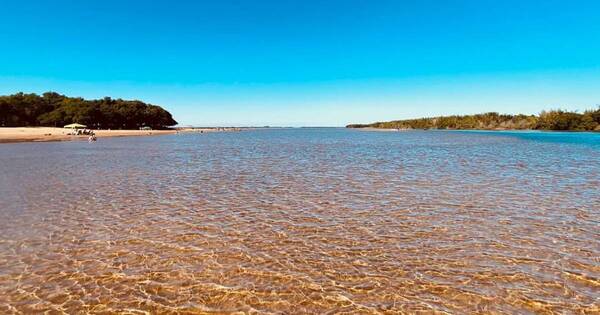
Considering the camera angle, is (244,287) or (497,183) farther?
(497,183)

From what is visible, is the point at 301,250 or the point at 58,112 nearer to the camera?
the point at 301,250

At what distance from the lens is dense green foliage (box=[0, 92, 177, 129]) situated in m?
124

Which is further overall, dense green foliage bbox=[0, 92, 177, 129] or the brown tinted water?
dense green foliage bbox=[0, 92, 177, 129]

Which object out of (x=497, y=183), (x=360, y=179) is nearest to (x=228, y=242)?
(x=360, y=179)

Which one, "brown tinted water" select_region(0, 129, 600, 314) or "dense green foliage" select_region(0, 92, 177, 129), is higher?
"dense green foliage" select_region(0, 92, 177, 129)

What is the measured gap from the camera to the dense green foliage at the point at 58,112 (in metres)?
124

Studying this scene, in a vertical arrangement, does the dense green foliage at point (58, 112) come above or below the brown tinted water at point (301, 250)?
above

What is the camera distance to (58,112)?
127 m

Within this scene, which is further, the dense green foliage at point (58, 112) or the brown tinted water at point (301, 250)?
the dense green foliage at point (58, 112)

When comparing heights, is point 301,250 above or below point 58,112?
below

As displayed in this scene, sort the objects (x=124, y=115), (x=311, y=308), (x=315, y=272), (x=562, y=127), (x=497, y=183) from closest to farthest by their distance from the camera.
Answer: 1. (x=311, y=308)
2. (x=315, y=272)
3. (x=497, y=183)
4. (x=124, y=115)
5. (x=562, y=127)

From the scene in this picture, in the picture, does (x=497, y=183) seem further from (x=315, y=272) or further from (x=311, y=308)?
(x=311, y=308)

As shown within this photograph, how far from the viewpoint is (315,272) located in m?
8.00

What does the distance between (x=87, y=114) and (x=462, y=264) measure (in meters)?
147
